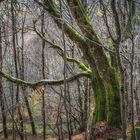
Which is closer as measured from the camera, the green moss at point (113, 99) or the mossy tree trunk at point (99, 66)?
the mossy tree trunk at point (99, 66)

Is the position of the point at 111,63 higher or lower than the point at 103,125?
higher

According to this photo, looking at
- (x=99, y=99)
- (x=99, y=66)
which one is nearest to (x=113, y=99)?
(x=99, y=99)

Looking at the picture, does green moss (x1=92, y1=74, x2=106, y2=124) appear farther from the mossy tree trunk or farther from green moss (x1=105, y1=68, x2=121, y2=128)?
green moss (x1=105, y1=68, x2=121, y2=128)

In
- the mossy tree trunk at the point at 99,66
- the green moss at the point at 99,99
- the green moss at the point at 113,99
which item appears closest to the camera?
the mossy tree trunk at the point at 99,66

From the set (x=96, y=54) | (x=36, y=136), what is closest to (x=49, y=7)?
(x=96, y=54)

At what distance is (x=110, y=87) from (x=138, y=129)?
370cm

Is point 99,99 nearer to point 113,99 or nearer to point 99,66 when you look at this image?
point 113,99

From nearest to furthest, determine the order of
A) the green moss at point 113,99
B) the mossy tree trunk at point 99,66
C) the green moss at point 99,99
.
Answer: the mossy tree trunk at point 99,66 < the green moss at point 113,99 < the green moss at point 99,99

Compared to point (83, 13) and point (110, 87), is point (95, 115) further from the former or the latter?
point (83, 13)

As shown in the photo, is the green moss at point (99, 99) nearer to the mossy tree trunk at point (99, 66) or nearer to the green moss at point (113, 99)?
the mossy tree trunk at point (99, 66)

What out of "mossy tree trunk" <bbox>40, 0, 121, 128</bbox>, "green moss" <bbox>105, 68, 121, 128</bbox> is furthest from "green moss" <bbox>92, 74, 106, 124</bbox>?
"green moss" <bbox>105, 68, 121, 128</bbox>

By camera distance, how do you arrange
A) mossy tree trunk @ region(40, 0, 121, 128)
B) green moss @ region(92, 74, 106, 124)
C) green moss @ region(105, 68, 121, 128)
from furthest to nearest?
green moss @ region(92, 74, 106, 124), green moss @ region(105, 68, 121, 128), mossy tree trunk @ region(40, 0, 121, 128)

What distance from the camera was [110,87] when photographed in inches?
571

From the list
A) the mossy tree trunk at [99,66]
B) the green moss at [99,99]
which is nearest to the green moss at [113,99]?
the mossy tree trunk at [99,66]
